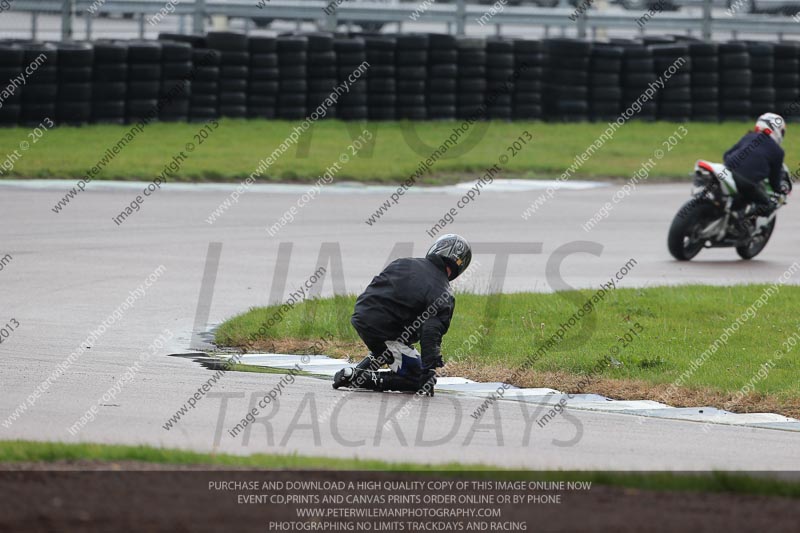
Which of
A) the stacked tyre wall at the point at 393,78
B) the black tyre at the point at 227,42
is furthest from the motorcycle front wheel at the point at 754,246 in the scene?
the black tyre at the point at 227,42

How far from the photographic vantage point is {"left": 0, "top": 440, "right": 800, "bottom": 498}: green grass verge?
22.7 feet

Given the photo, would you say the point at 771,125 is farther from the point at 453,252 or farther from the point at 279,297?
the point at 453,252

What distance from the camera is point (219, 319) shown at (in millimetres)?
12656

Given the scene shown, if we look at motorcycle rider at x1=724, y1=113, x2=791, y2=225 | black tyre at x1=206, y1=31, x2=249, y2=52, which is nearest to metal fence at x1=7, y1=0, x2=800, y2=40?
black tyre at x1=206, y1=31, x2=249, y2=52

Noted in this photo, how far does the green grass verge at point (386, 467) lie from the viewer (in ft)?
22.7

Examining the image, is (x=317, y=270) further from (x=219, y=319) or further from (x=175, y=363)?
(x=175, y=363)

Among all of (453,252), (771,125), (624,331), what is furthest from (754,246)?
(453,252)

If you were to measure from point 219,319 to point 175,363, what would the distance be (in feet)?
6.49

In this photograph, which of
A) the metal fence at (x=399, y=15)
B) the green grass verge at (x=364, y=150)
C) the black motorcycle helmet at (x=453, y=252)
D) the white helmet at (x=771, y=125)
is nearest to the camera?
the black motorcycle helmet at (x=453, y=252)

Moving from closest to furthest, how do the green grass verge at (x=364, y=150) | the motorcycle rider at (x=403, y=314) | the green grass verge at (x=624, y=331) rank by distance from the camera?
the motorcycle rider at (x=403, y=314)
the green grass verge at (x=624, y=331)
the green grass verge at (x=364, y=150)

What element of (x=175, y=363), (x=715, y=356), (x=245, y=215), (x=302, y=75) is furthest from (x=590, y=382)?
(x=302, y=75)

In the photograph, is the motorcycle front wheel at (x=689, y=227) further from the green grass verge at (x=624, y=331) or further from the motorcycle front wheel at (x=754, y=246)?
the green grass verge at (x=624, y=331)

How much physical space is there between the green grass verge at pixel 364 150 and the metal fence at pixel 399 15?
2.42 meters

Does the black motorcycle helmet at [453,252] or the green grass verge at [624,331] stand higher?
the black motorcycle helmet at [453,252]
